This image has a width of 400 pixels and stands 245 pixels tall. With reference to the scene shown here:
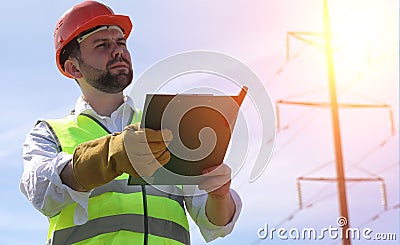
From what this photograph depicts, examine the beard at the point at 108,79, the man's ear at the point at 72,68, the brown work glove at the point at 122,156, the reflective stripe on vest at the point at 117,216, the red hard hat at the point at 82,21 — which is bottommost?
the reflective stripe on vest at the point at 117,216

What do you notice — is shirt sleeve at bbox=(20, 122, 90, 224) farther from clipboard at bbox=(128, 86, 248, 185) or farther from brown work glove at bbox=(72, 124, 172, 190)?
clipboard at bbox=(128, 86, 248, 185)

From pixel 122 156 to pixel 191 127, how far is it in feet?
1.02

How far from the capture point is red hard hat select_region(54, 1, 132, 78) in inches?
153

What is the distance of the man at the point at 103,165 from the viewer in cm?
301

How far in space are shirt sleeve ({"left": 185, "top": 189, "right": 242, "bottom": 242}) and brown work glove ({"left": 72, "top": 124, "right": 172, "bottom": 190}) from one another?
71 cm

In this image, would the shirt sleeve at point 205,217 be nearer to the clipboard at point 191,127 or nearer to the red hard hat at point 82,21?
the clipboard at point 191,127

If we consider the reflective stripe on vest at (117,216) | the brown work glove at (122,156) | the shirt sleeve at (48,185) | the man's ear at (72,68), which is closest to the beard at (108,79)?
the man's ear at (72,68)

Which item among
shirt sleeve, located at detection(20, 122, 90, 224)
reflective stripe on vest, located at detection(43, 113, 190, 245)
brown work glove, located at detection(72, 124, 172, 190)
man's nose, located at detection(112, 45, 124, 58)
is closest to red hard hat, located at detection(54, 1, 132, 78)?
man's nose, located at detection(112, 45, 124, 58)

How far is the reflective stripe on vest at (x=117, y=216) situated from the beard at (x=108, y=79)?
0.30m

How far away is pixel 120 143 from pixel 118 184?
637 millimetres

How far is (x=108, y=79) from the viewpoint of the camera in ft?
12.4

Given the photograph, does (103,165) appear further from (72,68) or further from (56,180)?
(72,68)

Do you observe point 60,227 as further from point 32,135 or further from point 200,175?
point 200,175

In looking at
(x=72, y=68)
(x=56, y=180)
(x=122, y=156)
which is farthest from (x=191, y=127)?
(x=72, y=68)
